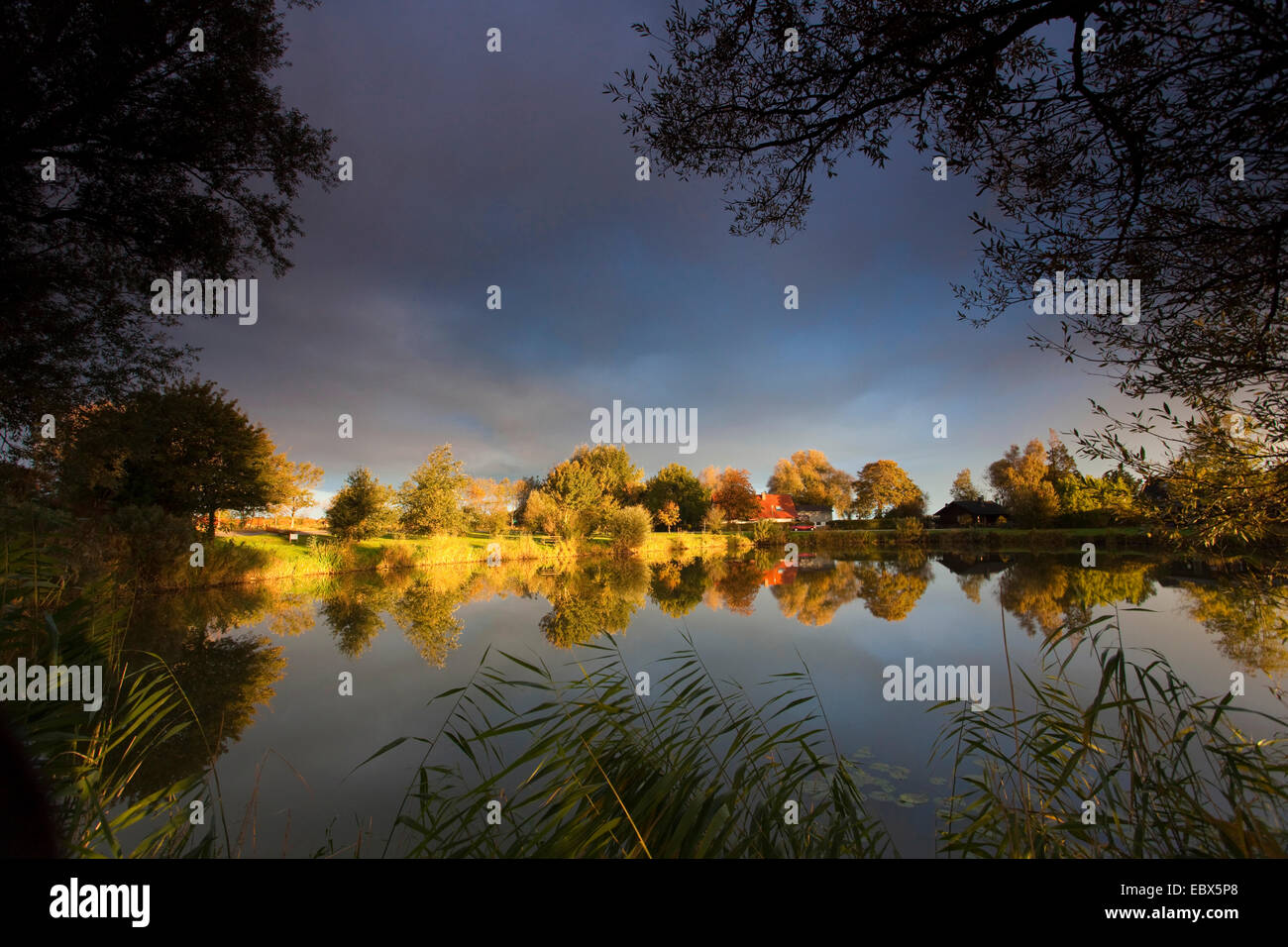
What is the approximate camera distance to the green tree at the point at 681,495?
50.6m

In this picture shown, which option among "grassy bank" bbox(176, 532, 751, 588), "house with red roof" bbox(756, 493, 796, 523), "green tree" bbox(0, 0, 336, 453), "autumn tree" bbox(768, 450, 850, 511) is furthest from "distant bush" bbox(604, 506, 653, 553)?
"autumn tree" bbox(768, 450, 850, 511)

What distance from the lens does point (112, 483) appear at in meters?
14.8

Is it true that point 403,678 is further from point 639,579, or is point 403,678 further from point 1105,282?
point 639,579

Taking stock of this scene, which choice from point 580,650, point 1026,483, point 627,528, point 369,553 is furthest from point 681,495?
point 580,650

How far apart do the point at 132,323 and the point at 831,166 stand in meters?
8.44

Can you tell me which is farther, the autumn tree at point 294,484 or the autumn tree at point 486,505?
the autumn tree at point 486,505

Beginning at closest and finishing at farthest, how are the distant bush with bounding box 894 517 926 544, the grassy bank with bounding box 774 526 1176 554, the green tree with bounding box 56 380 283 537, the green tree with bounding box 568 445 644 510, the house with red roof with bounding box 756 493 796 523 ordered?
1. the green tree with bounding box 56 380 283 537
2. the grassy bank with bounding box 774 526 1176 554
3. the distant bush with bounding box 894 517 926 544
4. the green tree with bounding box 568 445 644 510
5. the house with red roof with bounding box 756 493 796 523

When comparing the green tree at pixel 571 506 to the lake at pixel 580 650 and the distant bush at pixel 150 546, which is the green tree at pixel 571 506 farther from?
the distant bush at pixel 150 546

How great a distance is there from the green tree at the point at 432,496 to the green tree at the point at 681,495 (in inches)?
1049

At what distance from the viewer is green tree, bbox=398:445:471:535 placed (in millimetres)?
25594

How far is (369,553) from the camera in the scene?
2227 cm

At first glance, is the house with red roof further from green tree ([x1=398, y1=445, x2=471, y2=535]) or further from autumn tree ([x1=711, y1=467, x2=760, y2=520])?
green tree ([x1=398, y1=445, x2=471, y2=535])

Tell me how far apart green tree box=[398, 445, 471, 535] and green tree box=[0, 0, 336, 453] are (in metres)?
19.9

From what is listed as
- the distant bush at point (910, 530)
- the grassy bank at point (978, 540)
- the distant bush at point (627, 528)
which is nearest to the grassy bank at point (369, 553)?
the distant bush at point (627, 528)
